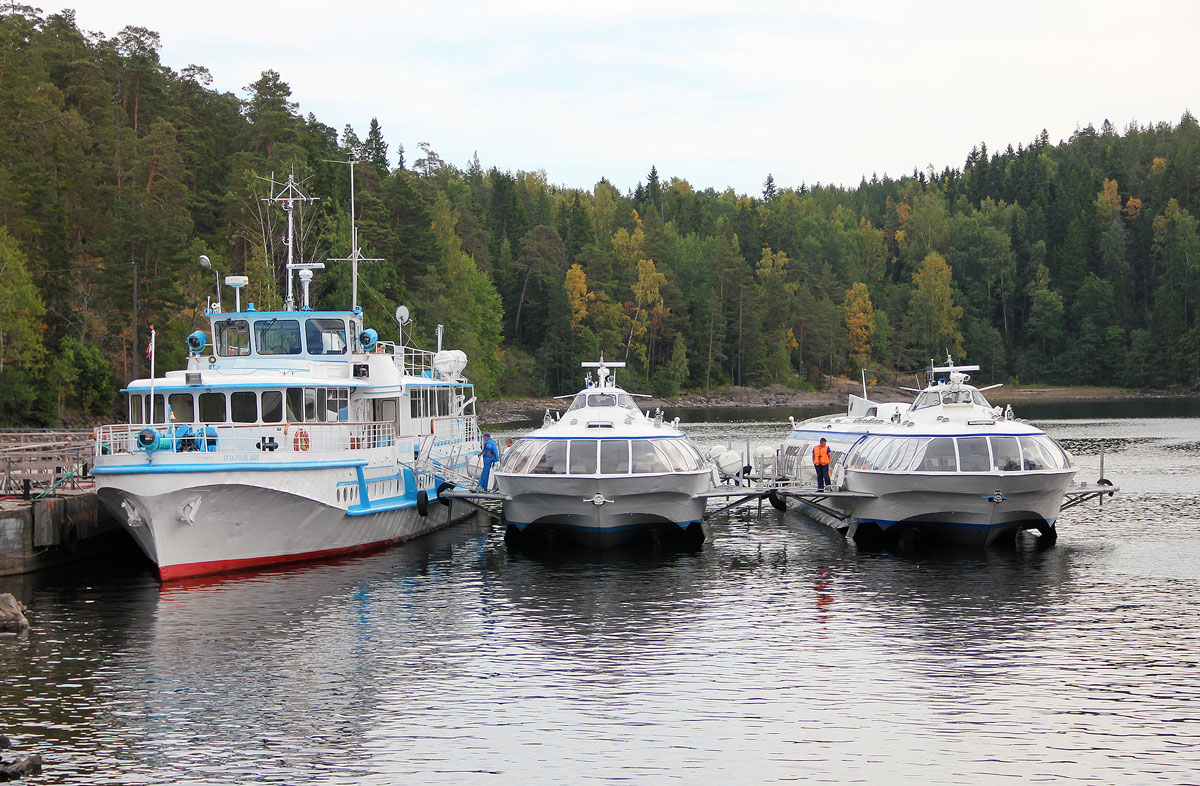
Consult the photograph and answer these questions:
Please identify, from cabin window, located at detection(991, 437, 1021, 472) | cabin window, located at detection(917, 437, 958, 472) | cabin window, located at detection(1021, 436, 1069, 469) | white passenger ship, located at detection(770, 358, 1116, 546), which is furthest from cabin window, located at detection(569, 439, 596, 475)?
cabin window, located at detection(1021, 436, 1069, 469)

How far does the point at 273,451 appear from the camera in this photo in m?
29.5

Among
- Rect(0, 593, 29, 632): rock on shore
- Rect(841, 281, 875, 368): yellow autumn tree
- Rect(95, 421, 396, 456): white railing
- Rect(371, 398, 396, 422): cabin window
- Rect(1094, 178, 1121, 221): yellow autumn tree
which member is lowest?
Rect(0, 593, 29, 632): rock on shore

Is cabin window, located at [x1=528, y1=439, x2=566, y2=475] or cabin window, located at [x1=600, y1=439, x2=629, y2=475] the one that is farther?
cabin window, located at [x1=528, y1=439, x2=566, y2=475]

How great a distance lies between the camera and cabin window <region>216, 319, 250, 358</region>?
113 ft

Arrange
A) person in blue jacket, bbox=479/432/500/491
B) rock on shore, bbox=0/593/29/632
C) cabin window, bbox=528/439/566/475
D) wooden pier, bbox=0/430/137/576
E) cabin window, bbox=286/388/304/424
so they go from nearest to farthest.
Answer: rock on shore, bbox=0/593/29/632 < wooden pier, bbox=0/430/137/576 < cabin window, bbox=286/388/304/424 < cabin window, bbox=528/439/566/475 < person in blue jacket, bbox=479/432/500/491

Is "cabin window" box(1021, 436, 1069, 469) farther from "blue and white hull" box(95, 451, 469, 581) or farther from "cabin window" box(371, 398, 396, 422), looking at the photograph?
"cabin window" box(371, 398, 396, 422)

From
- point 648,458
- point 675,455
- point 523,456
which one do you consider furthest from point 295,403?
point 675,455

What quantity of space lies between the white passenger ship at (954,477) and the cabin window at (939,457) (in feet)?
0.09

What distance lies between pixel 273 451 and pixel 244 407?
212cm

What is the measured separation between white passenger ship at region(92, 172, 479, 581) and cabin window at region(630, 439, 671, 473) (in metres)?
7.29

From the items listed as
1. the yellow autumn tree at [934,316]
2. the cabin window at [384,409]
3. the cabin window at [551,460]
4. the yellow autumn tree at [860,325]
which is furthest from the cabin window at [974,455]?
the yellow autumn tree at [934,316]

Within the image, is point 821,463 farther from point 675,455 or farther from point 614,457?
point 614,457

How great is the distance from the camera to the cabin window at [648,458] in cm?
3155

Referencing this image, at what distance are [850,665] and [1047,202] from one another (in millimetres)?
167811
